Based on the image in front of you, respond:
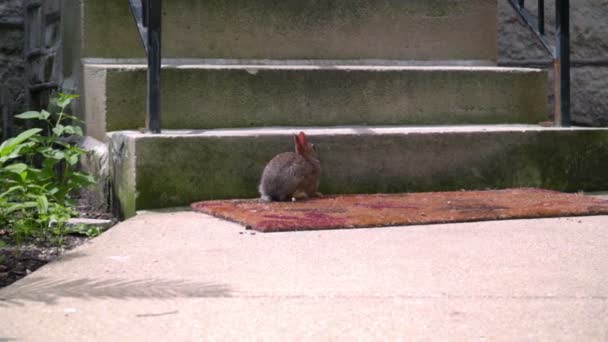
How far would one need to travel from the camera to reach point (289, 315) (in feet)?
6.99

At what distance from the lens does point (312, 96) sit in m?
4.84

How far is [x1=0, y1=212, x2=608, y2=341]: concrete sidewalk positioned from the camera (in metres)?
2.00

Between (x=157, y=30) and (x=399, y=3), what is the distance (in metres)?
1.94

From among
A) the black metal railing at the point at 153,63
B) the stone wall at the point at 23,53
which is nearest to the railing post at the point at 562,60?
the black metal railing at the point at 153,63

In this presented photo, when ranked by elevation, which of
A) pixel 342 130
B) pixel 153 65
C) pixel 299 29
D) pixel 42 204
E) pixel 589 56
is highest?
pixel 299 29

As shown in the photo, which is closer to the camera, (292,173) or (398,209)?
(398,209)

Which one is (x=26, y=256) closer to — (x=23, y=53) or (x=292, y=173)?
(x=292, y=173)

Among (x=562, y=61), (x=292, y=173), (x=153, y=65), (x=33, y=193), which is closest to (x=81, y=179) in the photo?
(x=33, y=193)

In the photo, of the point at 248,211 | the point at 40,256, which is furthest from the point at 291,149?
the point at 40,256

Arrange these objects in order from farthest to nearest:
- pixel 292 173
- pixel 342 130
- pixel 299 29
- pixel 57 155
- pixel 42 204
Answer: pixel 299 29 < pixel 342 130 < pixel 292 173 < pixel 57 155 < pixel 42 204

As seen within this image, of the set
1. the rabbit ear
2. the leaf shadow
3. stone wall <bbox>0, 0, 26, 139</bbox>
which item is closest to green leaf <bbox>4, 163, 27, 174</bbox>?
the leaf shadow

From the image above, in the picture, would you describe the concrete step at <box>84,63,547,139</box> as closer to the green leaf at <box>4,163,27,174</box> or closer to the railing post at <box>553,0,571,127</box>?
the railing post at <box>553,0,571,127</box>

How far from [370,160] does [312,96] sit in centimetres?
60

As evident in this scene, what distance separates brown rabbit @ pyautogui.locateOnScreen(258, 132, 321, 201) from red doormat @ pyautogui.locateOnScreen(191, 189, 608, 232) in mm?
62
